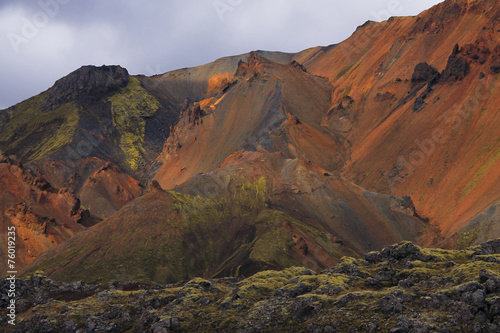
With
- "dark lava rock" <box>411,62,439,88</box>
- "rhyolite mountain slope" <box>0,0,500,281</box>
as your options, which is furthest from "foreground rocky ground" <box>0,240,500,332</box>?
"dark lava rock" <box>411,62,439,88</box>

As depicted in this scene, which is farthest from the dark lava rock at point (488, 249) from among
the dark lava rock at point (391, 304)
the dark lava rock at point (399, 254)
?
the dark lava rock at point (391, 304)

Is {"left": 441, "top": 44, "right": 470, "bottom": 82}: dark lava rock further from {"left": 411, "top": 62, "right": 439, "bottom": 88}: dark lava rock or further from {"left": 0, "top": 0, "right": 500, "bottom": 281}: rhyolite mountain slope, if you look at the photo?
{"left": 411, "top": 62, "right": 439, "bottom": 88}: dark lava rock

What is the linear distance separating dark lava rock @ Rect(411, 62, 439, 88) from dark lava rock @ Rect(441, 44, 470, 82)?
12997 mm

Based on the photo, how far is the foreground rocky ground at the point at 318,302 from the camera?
77.5 feet

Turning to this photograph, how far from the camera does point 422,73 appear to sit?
149m

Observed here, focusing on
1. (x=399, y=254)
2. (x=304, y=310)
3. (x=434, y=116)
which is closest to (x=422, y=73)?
(x=434, y=116)

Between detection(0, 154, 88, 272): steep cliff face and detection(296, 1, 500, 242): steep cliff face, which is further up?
detection(0, 154, 88, 272): steep cliff face

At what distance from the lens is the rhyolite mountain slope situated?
8169 cm

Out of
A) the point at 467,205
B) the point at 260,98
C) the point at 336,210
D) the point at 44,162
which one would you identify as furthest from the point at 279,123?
the point at 44,162

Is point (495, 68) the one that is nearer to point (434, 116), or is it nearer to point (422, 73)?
point (434, 116)

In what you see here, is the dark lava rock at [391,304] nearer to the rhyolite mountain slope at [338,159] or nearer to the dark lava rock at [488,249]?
the dark lava rock at [488,249]

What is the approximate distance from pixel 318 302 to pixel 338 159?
396ft

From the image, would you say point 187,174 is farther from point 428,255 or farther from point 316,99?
point 428,255

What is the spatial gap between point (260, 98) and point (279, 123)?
21.6 metres
